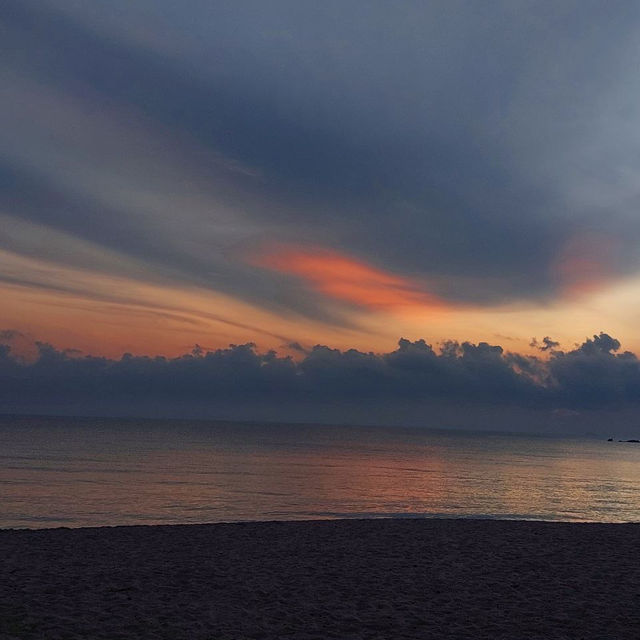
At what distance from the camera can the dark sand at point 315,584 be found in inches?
433

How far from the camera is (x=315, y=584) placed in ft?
47.0

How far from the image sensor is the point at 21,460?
67562 mm

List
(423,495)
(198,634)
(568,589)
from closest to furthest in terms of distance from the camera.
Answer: (198,634) → (568,589) → (423,495)

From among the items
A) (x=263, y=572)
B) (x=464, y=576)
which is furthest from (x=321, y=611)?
(x=464, y=576)

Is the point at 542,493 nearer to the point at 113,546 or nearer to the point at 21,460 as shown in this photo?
the point at 113,546

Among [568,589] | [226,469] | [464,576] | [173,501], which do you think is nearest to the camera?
[568,589]

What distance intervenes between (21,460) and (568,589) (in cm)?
6600

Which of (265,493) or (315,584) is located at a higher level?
(315,584)

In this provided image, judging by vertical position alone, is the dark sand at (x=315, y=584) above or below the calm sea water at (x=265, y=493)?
above

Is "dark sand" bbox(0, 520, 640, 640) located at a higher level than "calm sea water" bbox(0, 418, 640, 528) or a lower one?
higher

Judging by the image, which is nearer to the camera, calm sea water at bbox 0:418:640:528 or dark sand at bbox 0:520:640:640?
dark sand at bbox 0:520:640:640

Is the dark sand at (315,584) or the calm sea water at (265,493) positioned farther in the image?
the calm sea water at (265,493)

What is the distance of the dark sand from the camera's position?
36.1 ft

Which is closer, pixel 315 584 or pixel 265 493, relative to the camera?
pixel 315 584
